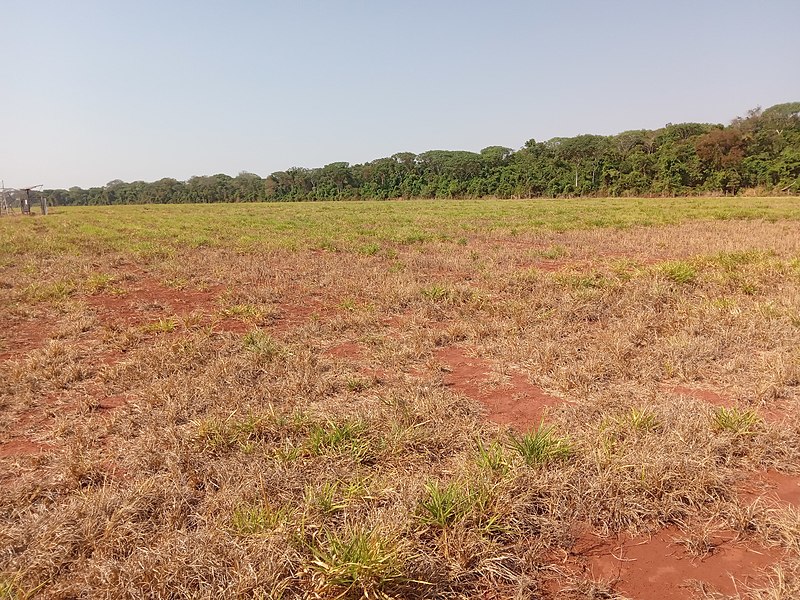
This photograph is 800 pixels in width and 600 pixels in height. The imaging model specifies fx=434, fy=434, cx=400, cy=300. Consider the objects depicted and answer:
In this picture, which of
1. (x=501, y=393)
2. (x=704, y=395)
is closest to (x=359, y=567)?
(x=501, y=393)

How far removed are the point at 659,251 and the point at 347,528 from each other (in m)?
13.0

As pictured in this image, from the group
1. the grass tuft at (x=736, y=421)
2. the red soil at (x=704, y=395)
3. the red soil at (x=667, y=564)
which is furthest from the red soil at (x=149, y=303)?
the grass tuft at (x=736, y=421)

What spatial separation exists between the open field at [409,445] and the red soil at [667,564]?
12mm

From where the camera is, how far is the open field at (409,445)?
86.6 inches

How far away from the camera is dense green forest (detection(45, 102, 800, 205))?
48938 millimetres

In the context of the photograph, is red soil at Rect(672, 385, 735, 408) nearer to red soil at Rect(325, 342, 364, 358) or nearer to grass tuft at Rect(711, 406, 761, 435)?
grass tuft at Rect(711, 406, 761, 435)

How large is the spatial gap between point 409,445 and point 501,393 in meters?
1.32

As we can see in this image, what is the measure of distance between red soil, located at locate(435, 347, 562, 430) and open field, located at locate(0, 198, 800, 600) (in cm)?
3

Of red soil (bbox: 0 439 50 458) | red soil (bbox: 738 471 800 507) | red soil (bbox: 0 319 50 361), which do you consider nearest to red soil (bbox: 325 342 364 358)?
red soil (bbox: 0 439 50 458)

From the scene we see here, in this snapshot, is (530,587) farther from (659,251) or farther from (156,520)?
(659,251)

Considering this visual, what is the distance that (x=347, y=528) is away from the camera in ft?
7.61

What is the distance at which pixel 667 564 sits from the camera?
2303 millimetres

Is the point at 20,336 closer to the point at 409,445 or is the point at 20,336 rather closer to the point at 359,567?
the point at 409,445

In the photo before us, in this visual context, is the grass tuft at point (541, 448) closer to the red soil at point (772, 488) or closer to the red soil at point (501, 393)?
the red soil at point (501, 393)
